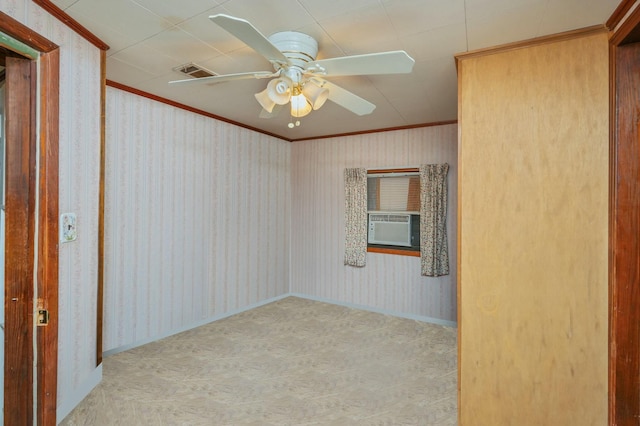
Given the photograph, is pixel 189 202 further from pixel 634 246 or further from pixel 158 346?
pixel 634 246

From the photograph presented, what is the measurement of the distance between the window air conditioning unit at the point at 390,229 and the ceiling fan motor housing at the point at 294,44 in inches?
112

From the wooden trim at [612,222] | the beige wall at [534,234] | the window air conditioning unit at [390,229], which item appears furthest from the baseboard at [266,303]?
the wooden trim at [612,222]

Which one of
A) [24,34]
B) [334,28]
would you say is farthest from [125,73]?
[334,28]

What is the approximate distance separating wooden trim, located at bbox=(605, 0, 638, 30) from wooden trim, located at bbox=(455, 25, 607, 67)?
59mm

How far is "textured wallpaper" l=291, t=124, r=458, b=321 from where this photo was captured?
12.9 feet

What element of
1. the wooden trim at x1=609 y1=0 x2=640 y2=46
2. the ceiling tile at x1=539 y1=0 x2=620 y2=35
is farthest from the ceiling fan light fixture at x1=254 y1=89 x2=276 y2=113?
the wooden trim at x1=609 y1=0 x2=640 y2=46

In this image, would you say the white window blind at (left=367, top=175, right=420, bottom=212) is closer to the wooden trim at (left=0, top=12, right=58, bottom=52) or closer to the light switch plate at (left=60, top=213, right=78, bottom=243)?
the light switch plate at (left=60, top=213, right=78, bottom=243)

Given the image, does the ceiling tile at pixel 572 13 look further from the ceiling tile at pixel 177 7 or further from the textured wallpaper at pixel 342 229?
the textured wallpaper at pixel 342 229

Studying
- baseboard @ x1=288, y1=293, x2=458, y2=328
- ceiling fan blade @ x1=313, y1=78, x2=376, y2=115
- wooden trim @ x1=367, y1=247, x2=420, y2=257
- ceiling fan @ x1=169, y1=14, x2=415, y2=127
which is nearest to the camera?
ceiling fan @ x1=169, y1=14, x2=415, y2=127

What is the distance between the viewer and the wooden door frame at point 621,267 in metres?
1.63

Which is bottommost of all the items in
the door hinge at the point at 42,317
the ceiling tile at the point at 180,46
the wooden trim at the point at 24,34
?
the door hinge at the point at 42,317

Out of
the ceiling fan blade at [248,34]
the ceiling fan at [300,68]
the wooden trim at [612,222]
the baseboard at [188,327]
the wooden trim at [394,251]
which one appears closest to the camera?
the ceiling fan blade at [248,34]

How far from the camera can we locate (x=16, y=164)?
1.66 metres

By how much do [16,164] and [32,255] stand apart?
479 millimetres
